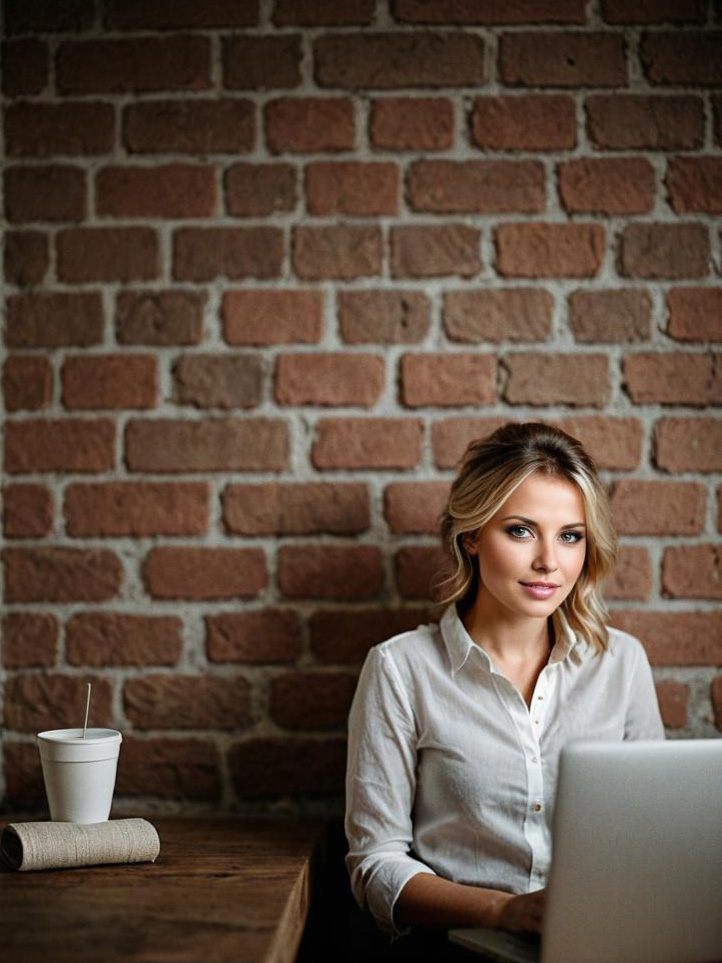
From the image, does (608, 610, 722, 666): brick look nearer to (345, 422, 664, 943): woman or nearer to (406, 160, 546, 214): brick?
(345, 422, 664, 943): woman

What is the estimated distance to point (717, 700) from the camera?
1.52 m

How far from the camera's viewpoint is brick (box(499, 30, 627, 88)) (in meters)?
1.53

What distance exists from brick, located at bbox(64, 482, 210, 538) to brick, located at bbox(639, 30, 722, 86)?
1048mm

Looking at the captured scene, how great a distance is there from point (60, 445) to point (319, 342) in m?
0.47

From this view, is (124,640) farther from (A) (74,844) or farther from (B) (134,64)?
(B) (134,64)

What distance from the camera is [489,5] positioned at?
1.53 meters

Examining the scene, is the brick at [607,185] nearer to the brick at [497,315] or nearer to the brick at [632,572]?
the brick at [497,315]

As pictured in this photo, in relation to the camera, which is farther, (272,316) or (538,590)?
(272,316)

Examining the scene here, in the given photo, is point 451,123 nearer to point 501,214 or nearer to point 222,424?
point 501,214

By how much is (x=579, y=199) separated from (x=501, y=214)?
→ 136mm

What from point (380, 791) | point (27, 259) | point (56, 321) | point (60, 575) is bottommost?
point (380, 791)

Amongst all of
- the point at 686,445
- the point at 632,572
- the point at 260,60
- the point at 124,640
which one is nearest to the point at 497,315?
the point at 686,445

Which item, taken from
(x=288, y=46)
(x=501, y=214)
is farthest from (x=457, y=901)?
(x=288, y=46)

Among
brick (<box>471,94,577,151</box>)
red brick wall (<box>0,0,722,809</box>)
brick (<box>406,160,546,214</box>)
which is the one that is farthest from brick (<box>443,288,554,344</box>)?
brick (<box>471,94,577,151</box>)
